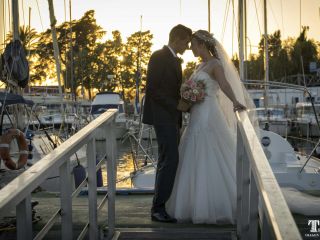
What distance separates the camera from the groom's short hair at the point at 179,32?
455cm

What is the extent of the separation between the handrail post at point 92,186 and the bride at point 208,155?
1315 mm

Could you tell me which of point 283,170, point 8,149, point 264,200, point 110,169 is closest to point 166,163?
point 110,169

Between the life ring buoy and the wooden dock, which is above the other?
the life ring buoy

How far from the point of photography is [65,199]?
2.61m

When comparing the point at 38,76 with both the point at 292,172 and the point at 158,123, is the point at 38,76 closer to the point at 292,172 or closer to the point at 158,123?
the point at 292,172

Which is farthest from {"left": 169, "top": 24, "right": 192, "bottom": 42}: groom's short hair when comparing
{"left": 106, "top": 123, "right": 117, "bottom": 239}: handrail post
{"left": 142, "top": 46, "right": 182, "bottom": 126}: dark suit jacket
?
{"left": 106, "top": 123, "right": 117, "bottom": 239}: handrail post

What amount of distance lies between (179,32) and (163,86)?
1.66ft

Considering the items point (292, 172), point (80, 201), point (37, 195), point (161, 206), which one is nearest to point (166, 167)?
point (161, 206)

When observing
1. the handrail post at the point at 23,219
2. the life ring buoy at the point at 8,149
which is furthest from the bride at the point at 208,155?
the life ring buoy at the point at 8,149

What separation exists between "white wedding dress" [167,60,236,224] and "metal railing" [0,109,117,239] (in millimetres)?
822

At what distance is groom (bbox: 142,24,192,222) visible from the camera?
4.50 metres

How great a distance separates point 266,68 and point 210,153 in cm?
1340

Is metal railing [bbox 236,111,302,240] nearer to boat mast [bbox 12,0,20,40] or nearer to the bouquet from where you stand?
the bouquet

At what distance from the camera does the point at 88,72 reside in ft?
182
